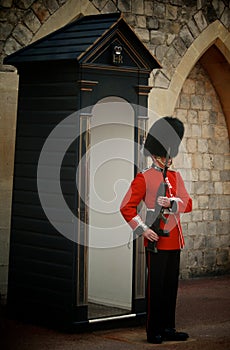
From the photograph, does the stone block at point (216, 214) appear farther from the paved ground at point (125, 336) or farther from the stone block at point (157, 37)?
the paved ground at point (125, 336)

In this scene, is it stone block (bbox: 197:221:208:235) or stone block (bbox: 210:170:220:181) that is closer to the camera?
stone block (bbox: 197:221:208:235)

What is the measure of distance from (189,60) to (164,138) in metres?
3.00

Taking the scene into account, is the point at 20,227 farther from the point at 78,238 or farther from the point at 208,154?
the point at 208,154

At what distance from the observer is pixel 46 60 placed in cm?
566

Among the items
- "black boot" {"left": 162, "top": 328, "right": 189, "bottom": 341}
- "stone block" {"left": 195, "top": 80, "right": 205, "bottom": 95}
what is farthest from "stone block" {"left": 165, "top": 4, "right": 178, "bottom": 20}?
"black boot" {"left": 162, "top": 328, "right": 189, "bottom": 341}

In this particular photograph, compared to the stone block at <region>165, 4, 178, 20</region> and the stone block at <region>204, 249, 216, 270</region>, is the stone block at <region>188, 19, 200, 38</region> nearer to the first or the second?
the stone block at <region>165, 4, 178, 20</region>

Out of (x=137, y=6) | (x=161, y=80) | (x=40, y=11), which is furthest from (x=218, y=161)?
(x=40, y=11)

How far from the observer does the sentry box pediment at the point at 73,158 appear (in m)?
5.55

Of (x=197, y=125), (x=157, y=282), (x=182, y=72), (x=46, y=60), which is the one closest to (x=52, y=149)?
Answer: (x=46, y=60)

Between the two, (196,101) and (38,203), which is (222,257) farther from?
(38,203)

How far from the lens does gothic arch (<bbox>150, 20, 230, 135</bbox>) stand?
816 centimetres

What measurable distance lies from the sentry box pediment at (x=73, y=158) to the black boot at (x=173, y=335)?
16.6 inches

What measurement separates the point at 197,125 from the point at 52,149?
3.55m

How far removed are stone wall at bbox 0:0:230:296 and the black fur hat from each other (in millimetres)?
1810
